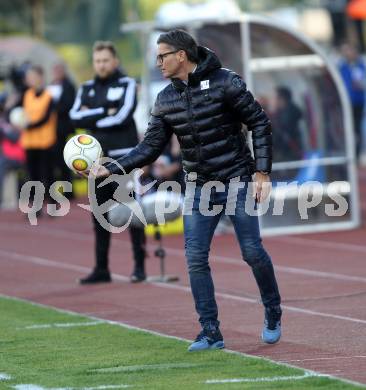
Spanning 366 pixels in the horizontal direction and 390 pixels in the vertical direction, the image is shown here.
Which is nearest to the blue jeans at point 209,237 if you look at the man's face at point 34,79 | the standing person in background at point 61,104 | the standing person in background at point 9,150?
the man's face at point 34,79

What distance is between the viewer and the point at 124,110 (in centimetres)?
1336

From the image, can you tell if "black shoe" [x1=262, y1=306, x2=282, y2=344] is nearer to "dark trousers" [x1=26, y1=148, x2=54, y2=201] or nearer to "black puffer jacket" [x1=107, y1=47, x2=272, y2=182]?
"black puffer jacket" [x1=107, y1=47, x2=272, y2=182]

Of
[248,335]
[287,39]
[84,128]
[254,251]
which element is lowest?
[248,335]

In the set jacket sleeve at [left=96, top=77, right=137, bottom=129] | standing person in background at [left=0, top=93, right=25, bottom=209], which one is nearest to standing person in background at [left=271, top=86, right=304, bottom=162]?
jacket sleeve at [left=96, top=77, right=137, bottom=129]

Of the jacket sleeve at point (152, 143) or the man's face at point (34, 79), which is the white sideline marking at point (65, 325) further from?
the man's face at point (34, 79)

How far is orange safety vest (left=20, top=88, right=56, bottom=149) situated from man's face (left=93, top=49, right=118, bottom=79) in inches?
327

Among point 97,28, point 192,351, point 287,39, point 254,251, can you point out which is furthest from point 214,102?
point 97,28

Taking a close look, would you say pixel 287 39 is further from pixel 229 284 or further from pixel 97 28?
pixel 97 28

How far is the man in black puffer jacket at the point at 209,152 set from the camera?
918cm

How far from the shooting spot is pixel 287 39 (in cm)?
1912

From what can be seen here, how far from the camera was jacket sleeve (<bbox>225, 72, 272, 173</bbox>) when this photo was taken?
30.0 feet

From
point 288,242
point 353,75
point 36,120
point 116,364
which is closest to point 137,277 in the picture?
point 288,242

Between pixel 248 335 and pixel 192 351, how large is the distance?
2.93 ft

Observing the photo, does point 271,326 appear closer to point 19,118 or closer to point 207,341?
point 207,341
